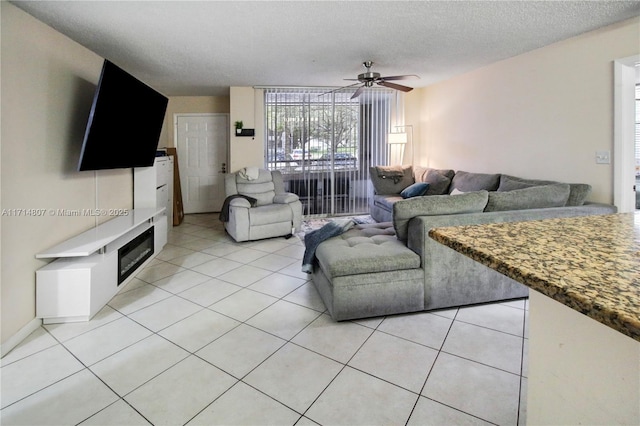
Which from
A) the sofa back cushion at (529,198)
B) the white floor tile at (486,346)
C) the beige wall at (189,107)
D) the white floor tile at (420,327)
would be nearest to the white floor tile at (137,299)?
the white floor tile at (420,327)

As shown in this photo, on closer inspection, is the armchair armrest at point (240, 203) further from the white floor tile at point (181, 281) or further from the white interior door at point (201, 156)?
the white interior door at point (201, 156)

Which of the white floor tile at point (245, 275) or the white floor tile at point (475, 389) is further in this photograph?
the white floor tile at point (245, 275)

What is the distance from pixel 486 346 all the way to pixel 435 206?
966 mm

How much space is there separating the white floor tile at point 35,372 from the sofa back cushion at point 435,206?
222 cm

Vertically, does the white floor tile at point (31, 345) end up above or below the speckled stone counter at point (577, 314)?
below

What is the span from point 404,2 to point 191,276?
299 cm

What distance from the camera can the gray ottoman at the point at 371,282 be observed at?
2277 mm

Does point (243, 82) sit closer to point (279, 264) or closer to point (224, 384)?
point (279, 264)

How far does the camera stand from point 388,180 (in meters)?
5.45

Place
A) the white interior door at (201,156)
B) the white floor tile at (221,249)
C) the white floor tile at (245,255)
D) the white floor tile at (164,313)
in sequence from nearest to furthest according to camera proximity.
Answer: the white floor tile at (164,313) < the white floor tile at (245,255) < the white floor tile at (221,249) < the white interior door at (201,156)

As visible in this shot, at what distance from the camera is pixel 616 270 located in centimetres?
66

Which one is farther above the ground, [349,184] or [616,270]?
[349,184]

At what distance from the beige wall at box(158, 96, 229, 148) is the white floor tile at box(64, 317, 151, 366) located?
459cm

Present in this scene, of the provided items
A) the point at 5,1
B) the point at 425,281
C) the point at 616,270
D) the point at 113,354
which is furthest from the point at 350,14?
the point at 113,354
